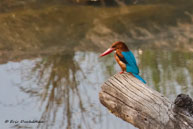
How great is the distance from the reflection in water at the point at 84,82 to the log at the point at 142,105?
144 cm

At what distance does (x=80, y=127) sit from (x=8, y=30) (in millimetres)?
Result: 2770

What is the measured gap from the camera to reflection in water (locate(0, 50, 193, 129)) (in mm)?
3645

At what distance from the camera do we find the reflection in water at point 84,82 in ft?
12.0

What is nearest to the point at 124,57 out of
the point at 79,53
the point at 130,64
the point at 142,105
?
the point at 130,64

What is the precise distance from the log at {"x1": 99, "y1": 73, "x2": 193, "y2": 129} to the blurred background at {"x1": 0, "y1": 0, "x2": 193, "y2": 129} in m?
1.44

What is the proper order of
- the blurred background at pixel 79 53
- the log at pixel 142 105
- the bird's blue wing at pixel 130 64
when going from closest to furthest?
the log at pixel 142 105 < the bird's blue wing at pixel 130 64 < the blurred background at pixel 79 53

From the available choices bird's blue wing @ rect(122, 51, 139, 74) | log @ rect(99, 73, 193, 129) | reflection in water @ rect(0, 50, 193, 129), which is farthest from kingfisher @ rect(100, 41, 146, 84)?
reflection in water @ rect(0, 50, 193, 129)

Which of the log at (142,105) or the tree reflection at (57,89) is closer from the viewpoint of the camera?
the log at (142,105)

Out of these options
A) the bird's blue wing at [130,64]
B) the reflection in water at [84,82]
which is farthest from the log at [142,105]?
the reflection in water at [84,82]

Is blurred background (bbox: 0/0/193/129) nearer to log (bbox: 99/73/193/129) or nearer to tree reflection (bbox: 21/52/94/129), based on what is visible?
tree reflection (bbox: 21/52/94/129)

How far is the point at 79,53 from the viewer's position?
5.12 m

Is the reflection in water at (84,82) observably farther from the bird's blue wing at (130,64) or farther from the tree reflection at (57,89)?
the bird's blue wing at (130,64)

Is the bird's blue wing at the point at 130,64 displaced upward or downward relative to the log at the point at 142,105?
upward

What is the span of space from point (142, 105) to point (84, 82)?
2382mm
